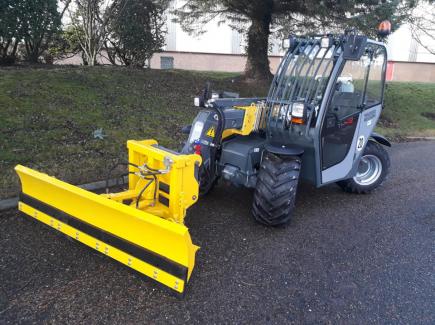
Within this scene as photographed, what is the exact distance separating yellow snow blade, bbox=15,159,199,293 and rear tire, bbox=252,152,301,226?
4.02 feet

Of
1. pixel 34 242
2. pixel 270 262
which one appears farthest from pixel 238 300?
pixel 34 242

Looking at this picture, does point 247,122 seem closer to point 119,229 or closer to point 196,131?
point 196,131

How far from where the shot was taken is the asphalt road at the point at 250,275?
2.90 metres

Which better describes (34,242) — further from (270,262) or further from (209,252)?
(270,262)

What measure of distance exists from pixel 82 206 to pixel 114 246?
19.9 inches

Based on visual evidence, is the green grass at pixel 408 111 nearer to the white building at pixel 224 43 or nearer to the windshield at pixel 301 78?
the windshield at pixel 301 78

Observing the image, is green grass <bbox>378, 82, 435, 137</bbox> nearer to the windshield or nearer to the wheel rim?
the wheel rim

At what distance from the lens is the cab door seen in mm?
4445

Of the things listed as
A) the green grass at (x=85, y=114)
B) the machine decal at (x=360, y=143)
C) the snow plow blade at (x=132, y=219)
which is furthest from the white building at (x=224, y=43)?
the snow plow blade at (x=132, y=219)

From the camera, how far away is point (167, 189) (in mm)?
3721

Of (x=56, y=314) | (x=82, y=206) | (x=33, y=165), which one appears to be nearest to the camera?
(x=56, y=314)

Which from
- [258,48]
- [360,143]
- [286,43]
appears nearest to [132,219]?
[286,43]

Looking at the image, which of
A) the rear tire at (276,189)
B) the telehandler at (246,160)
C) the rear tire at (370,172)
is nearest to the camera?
the telehandler at (246,160)

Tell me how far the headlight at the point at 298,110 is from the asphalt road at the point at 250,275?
1277mm
